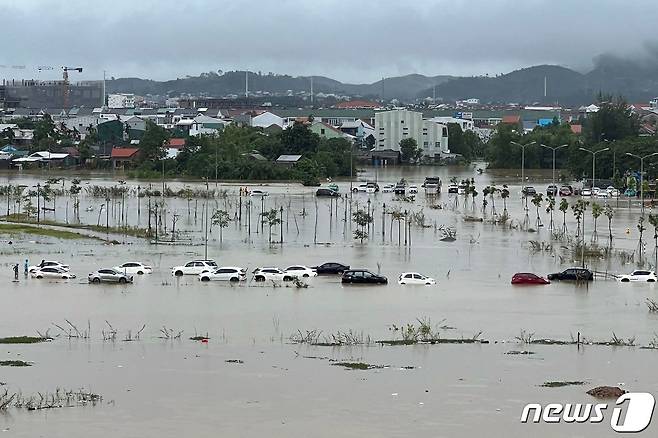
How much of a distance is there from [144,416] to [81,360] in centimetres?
248

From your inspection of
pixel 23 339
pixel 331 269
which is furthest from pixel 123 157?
pixel 23 339

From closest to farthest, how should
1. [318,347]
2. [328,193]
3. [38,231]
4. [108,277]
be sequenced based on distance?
[318,347], [108,277], [38,231], [328,193]

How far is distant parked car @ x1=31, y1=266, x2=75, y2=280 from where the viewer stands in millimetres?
20562

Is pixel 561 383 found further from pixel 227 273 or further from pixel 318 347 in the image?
pixel 227 273

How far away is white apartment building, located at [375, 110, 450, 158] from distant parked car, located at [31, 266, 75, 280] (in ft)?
155

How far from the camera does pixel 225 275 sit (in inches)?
809

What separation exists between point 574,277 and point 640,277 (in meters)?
1.08

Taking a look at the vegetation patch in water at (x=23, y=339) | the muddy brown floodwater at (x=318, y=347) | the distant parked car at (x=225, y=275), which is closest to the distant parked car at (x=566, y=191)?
the muddy brown floodwater at (x=318, y=347)

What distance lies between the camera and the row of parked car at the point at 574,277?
67.8ft

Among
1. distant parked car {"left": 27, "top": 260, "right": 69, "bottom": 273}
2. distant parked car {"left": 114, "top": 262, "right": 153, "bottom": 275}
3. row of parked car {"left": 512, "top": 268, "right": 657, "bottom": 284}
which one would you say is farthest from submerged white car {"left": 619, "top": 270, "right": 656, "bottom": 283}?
distant parked car {"left": 27, "top": 260, "right": 69, "bottom": 273}

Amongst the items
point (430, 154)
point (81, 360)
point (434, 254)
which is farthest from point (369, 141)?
point (81, 360)

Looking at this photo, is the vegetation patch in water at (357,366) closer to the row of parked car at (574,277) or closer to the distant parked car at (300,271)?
the distant parked car at (300,271)

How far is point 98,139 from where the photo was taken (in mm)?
65375

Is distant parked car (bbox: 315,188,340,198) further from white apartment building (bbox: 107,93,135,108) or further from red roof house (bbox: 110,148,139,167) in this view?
white apartment building (bbox: 107,93,135,108)
